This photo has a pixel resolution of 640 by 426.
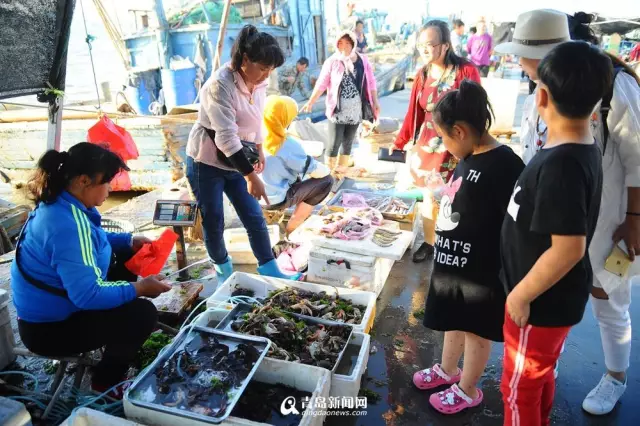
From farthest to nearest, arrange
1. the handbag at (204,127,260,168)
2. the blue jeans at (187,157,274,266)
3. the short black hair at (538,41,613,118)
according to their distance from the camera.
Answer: the blue jeans at (187,157,274,266), the handbag at (204,127,260,168), the short black hair at (538,41,613,118)

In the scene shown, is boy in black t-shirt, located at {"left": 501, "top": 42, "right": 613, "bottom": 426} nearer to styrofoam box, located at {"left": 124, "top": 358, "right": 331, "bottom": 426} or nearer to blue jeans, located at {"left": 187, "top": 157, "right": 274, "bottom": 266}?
styrofoam box, located at {"left": 124, "top": 358, "right": 331, "bottom": 426}

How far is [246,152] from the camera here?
339 centimetres

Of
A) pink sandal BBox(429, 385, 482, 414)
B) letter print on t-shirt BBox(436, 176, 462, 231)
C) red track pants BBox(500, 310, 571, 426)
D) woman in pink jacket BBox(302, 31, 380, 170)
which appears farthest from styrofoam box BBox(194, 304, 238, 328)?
woman in pink jacket BBox(302, 31, 380, 170)

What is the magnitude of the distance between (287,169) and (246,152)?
126 cm

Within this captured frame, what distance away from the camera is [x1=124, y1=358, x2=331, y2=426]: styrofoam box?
82.0 inches

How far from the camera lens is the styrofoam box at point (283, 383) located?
2.08 metres

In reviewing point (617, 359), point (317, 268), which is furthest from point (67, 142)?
point (617, 359)

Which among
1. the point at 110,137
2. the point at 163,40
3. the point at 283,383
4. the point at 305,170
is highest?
the point at 163,40

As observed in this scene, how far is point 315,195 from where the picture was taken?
16.0 feet

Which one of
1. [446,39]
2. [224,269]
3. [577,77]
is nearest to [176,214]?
[224,269]

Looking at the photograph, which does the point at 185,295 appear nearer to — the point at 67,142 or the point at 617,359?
the point at 617,359

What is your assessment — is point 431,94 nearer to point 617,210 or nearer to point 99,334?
point 617,210

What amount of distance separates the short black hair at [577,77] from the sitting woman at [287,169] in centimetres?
306

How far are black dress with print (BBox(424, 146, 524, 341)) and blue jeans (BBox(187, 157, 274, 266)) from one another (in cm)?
178
